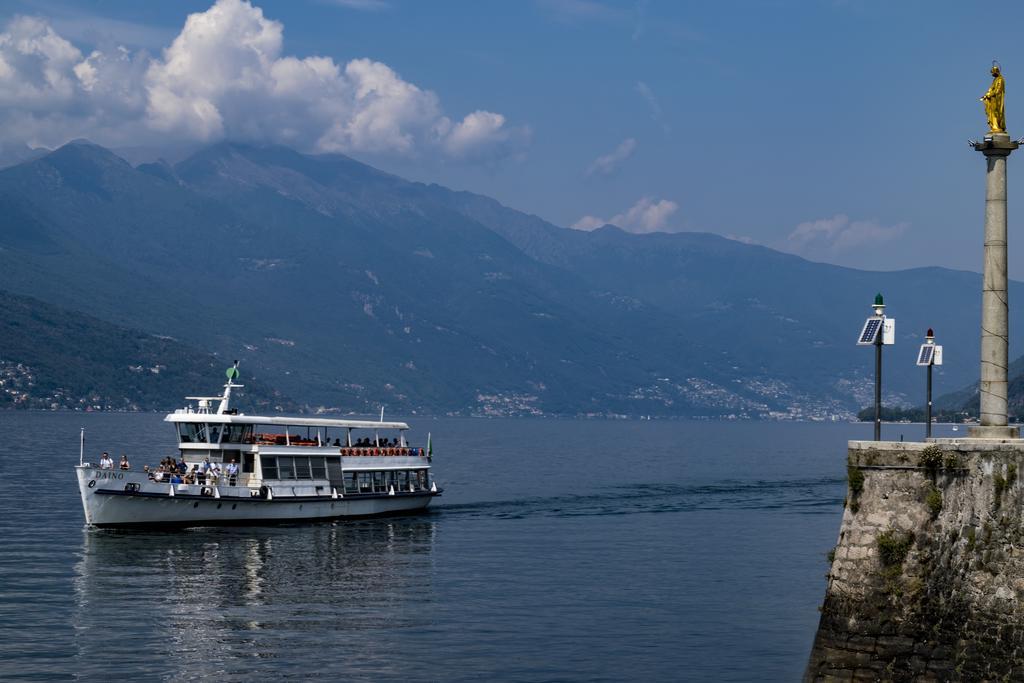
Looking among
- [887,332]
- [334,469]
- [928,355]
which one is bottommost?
[334,469]

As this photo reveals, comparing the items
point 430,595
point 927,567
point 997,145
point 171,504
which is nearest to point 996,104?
point 997,145

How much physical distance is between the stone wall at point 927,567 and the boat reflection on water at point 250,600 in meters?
16.2

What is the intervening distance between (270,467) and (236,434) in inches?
115

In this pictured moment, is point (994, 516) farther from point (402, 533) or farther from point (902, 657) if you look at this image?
point (402, 533)

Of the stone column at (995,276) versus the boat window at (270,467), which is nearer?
the stone column at (995,276)

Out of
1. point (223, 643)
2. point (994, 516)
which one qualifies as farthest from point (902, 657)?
point (223, 643)

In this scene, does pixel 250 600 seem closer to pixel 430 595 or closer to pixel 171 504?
pixel 430 595

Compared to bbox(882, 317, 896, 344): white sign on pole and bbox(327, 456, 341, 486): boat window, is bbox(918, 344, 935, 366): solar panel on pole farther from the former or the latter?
bbox(327, 456, 341, 486): boat window

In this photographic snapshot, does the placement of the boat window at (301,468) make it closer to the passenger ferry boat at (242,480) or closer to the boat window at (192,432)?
the passenger ferry boat at (242,480)

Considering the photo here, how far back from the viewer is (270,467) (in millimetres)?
78750

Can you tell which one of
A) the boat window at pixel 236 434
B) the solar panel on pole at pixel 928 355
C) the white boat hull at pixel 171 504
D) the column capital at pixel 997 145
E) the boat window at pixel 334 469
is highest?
the column capital at pixel 997 145

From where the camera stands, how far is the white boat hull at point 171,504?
238 ft

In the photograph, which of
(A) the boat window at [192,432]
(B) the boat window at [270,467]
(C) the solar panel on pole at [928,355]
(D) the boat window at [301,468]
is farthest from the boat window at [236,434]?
(C) the solar panel on pole at [928,355]

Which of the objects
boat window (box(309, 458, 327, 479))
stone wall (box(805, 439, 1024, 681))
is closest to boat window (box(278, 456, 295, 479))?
boat window (box(309, 458, 327, 479))
